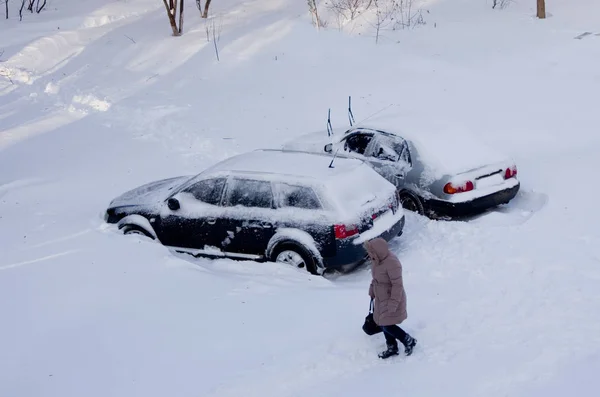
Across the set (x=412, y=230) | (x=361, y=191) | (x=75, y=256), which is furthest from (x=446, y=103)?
(x=75, y=256)

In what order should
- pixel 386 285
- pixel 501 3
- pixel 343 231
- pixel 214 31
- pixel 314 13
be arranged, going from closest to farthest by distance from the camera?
pixel 386 285 < pixel 343 231 < pixel 501 3 < pixel 314 13 < pixel 214 31

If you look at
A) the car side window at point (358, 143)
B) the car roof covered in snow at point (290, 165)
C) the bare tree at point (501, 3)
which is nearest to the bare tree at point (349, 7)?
the bare tree at point (501, 3)

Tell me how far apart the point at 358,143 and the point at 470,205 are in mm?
2190

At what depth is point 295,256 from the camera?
820cm

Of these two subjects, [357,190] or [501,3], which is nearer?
[357,190]

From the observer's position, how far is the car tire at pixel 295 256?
8055 mm

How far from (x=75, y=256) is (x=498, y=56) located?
41.0 feet

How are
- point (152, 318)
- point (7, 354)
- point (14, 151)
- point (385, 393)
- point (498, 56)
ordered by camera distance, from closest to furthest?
point (385, 393) → point (7, 354) → point (152, 318) → point (14, 151) → point (498, 56)

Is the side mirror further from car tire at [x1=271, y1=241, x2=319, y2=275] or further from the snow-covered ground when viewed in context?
car tire at [x1=271, y1=241, x2=319, y2=275]

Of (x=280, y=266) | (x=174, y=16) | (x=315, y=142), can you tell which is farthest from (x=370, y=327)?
(x=174, y=16)

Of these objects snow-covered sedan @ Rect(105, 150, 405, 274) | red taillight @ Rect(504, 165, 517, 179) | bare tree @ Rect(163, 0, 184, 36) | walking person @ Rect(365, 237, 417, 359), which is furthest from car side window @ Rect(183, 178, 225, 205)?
bare tree @ Rect(163, 0, 184, 36)

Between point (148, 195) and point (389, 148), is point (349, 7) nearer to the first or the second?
point (389, 148)

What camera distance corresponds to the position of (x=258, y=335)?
6648 millimetres

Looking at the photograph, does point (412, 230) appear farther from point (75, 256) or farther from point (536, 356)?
point (75, 256)
